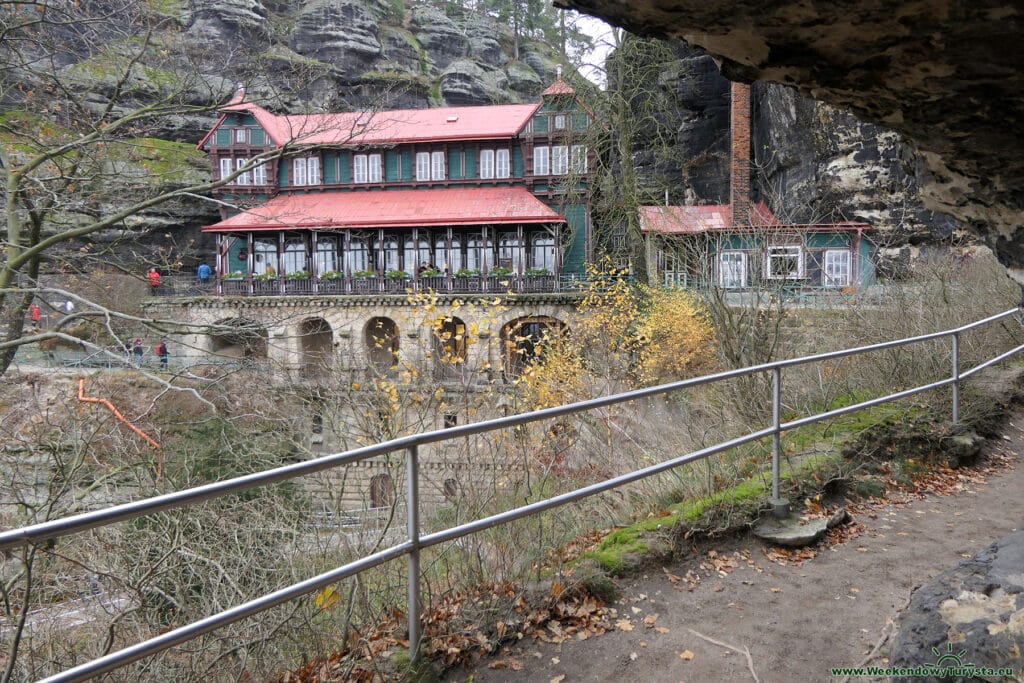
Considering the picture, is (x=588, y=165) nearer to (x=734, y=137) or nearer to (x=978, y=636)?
(x=734, y=137)

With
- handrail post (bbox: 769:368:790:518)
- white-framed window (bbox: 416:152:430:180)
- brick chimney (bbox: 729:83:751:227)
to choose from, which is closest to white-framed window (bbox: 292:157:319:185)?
white-framed window (bbox: 416:152:430:180)

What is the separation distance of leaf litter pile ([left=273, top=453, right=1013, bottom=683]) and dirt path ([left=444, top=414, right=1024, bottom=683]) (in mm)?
25

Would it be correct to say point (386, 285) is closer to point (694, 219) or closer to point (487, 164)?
point (487, 164)

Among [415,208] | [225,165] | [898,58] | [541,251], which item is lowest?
[898,58]

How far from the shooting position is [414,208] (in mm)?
33469

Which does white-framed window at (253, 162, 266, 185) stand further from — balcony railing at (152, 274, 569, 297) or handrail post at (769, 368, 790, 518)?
handrail post at (769, 368, 790, 518)

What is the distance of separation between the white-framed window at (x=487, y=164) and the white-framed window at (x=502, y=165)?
0.21 m

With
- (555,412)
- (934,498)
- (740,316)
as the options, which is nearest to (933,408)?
(934,498)

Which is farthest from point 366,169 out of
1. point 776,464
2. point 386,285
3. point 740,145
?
point 776,464

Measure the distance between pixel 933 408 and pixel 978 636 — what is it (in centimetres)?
463

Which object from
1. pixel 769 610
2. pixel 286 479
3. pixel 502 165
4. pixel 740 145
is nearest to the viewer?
pixel 286 479

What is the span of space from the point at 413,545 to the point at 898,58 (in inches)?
98.3

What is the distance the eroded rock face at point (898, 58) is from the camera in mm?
2037

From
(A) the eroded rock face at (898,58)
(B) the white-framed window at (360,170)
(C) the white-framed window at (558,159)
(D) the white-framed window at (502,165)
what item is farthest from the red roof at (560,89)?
(A) the eroded rock face at (898,58)
